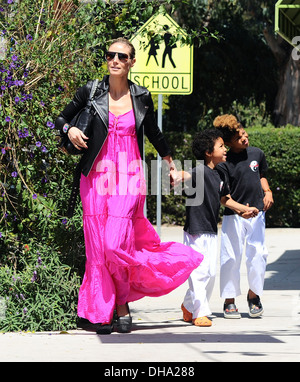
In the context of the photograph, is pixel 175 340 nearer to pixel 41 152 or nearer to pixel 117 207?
pixel 117 207

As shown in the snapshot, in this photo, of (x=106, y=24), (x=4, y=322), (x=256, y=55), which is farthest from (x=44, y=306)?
(x=256, y=55)

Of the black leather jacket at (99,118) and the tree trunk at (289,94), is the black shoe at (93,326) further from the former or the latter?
the tree trunk at (289,94)

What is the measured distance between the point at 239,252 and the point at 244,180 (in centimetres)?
61

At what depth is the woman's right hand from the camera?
6754 mm

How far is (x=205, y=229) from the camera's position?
755cm

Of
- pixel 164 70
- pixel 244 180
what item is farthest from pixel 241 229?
pixel 164 70

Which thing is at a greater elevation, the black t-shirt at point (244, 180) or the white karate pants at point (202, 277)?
the black t-shirt at point (244, 180)

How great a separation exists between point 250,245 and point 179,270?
1.11 metres

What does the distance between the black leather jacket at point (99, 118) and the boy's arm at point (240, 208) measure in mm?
881

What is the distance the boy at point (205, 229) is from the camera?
24.4 ft

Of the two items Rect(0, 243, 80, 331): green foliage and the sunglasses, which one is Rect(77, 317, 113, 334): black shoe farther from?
the sunglasses

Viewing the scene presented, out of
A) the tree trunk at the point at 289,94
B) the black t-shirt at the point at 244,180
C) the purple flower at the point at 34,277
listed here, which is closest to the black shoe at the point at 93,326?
the purple flower at the point at 34,277

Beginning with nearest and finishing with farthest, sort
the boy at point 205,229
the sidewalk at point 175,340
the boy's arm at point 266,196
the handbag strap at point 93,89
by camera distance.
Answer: the sidewalk at point 175,340, the handbag strap at point 93,89, the boy at point 205,229, the boy's arm at point 266,196

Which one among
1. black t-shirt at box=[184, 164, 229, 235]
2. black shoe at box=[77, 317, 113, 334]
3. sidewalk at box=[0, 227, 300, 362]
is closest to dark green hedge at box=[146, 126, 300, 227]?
sidewalk at box=[0, 227, 300, 362]
